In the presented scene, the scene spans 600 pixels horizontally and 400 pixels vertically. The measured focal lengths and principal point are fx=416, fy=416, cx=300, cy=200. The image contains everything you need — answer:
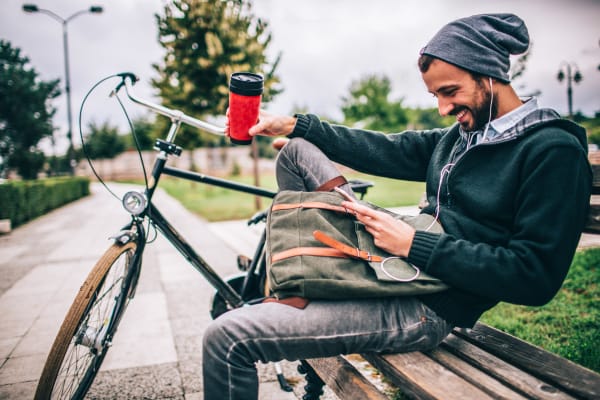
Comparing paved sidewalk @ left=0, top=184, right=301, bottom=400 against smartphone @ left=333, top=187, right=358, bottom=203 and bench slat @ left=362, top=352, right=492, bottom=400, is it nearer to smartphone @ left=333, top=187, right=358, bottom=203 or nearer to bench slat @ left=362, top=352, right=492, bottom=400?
bench slat @ left=362, top=352, right=492, bottom=400

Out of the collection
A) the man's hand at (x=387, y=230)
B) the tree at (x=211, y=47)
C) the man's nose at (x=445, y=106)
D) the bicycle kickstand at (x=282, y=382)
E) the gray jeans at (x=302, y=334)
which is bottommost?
the bicycle kickstand at (x=282, y=382)

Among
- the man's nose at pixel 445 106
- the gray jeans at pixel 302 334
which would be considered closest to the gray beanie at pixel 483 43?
the man's nose at pixel 445 106

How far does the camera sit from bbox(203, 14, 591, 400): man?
1265 mm

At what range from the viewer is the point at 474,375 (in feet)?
4.31

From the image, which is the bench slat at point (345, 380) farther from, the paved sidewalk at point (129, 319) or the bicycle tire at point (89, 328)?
the bicycle tire at point (89, 328)

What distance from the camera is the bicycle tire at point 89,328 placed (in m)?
1.58

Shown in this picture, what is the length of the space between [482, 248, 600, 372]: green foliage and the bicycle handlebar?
93.8 inches

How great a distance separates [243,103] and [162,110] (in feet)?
1.61

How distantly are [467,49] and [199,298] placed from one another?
3.39 m

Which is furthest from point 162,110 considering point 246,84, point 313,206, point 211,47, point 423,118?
point 423,118

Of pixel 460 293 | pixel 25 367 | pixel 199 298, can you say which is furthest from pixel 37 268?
pixel 460 293

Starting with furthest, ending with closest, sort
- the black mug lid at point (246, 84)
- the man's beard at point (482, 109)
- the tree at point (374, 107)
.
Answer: the tree at point (374, 107)
the black mug lid at point (246, 84)
the man's beard at point (482, 109)

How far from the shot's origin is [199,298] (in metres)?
4.05

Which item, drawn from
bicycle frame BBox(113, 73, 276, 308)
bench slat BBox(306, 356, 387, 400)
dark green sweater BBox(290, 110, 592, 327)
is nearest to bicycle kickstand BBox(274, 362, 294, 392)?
bicycle frame BBox(113, 73, 276, 308)
